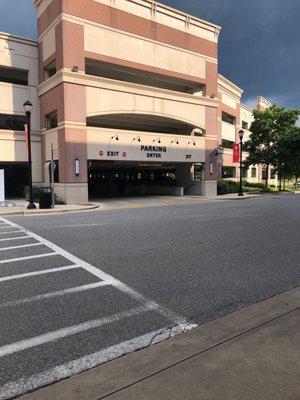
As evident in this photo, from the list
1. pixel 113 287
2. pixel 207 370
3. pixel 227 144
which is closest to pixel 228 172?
pixel 227 144

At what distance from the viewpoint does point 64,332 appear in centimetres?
427

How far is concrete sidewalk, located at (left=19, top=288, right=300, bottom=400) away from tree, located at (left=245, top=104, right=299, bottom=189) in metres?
40.2

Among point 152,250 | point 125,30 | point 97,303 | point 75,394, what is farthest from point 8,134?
point 75,394

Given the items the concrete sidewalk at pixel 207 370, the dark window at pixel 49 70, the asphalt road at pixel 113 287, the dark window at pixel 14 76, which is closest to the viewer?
the concrete sidewalk at pixel 207 370

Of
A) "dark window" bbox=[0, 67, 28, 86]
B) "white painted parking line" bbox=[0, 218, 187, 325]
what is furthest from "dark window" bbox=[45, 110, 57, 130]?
"white painted parking line" bbox=[0, 218, 187, 325]

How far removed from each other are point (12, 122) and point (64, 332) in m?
29.0

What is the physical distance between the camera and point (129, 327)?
4418 millimetres

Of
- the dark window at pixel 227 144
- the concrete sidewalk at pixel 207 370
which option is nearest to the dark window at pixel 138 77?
the dark window at pixel 227 144

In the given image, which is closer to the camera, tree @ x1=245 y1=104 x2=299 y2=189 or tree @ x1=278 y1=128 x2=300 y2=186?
tree @ x1=278 y1=128 x2=300 y2=186

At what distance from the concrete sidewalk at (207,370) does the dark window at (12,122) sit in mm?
29271

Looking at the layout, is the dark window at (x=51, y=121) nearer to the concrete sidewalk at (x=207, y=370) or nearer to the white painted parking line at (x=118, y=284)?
the white painted parking line at (x=118, y=284)

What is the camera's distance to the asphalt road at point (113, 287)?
3857 millimetres

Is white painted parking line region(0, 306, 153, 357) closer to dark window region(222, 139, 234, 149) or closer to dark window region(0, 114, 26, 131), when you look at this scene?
dark window region(0, 114, 26, 131)

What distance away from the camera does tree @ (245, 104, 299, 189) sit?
41.9 metres
